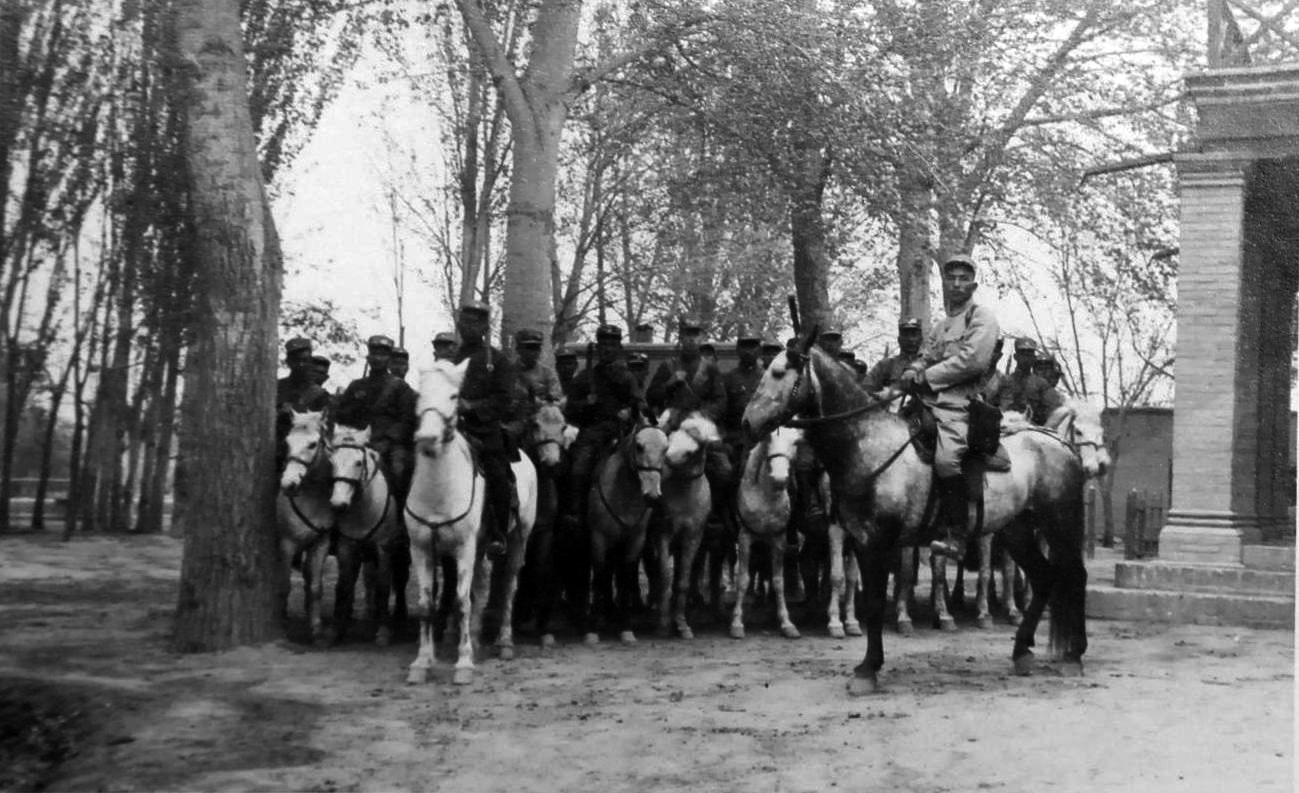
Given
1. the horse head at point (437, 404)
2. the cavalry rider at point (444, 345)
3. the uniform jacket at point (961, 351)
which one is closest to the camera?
the horse head at point (437, 404)

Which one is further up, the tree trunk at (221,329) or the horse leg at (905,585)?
the tree trunk at (221,329)

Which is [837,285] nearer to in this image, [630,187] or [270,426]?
[630,187]

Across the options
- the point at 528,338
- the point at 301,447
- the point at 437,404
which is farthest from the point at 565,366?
the point at 437,404

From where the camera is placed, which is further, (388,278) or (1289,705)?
(388,278)

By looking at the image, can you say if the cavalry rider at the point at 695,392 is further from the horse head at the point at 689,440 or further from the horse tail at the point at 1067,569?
the horse tail at the point at 1067,569

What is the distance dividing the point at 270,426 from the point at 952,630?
5.70 metres

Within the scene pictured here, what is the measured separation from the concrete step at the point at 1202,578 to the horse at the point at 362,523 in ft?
18.8

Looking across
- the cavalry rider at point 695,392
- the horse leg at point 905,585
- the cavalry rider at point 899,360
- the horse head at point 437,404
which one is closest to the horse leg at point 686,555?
the cavalry rider at point 695,392

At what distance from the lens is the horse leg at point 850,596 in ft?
33.5

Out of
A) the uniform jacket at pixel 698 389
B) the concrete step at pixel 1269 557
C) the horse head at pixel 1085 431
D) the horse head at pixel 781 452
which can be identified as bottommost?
the concrete step at pixel 1269 557

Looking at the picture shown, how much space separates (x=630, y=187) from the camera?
16125 millimetres

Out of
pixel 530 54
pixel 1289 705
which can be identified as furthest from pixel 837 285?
pixel 1289 705

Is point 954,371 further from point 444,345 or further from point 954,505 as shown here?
point 444,345

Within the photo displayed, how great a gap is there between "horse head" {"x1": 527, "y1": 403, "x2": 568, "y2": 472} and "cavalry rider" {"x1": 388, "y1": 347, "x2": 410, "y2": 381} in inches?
40.0
